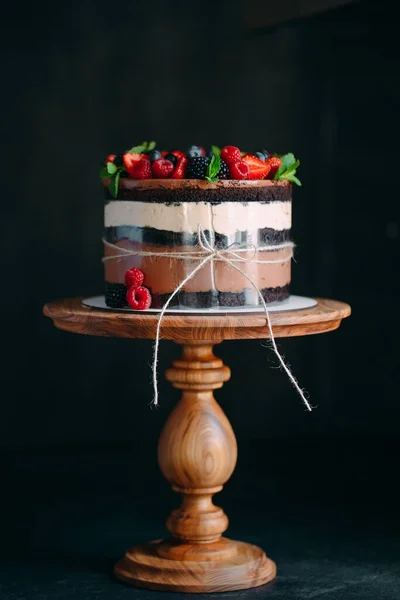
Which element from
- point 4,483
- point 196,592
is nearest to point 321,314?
point 196,592

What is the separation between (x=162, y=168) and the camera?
3.14 meters

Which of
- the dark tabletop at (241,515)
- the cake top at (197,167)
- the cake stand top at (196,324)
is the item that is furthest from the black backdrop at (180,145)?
the cake stand top at (196,324)

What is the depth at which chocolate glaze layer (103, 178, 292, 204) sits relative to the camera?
309cm

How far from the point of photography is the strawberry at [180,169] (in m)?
3.14

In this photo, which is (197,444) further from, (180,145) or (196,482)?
(180,145)

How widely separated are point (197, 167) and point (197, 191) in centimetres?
6

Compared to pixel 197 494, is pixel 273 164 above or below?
above

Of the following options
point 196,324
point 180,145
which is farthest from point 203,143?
point 196,324

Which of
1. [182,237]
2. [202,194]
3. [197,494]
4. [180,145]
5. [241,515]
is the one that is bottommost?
[241,515]

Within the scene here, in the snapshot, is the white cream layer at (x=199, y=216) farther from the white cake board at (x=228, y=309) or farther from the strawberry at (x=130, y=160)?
the white cake board at (x=228, y=309)

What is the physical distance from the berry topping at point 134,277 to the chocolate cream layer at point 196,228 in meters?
0.03

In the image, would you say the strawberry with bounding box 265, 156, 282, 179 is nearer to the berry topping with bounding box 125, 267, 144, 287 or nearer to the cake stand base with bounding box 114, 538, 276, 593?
the berry topping with bounding box 125, 267, 144, 287

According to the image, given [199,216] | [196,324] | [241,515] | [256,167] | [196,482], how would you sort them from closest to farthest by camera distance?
[196,324], [199,216], [256,167], [196,482], [241,515]

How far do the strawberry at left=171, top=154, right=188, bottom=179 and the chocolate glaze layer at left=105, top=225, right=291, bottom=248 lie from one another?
148 mm
